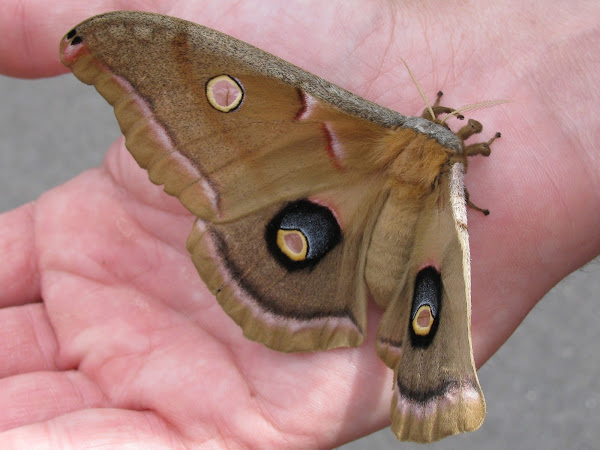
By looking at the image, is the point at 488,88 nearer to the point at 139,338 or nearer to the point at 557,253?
the point at 557,253

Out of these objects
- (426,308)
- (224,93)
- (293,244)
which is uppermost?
(224,93)

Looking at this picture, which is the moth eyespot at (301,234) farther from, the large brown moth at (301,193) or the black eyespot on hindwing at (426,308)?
the black eyespot on hindwing at (426,308)

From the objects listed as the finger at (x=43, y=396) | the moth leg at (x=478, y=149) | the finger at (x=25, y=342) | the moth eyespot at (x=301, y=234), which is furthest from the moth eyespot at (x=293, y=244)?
the finger at (x=25, y=342)

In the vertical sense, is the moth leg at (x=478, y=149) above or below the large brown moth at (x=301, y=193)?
above

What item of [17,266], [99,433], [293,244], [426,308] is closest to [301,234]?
[293,244]

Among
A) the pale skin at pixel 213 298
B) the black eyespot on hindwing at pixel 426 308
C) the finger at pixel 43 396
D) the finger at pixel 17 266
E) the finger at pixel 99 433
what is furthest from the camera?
the finger at pixel 17 266

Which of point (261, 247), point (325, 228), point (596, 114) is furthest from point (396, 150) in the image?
point (596, 114)

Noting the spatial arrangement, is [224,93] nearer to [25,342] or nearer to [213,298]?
[213,298]
